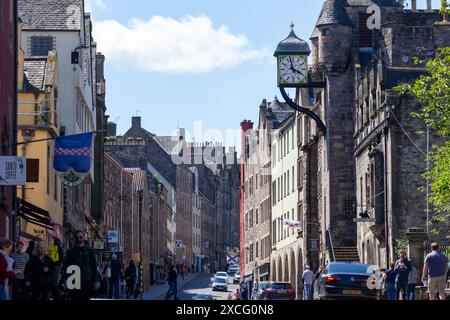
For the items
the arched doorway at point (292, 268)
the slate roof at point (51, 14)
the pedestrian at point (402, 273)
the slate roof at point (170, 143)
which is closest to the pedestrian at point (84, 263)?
the pedestrian at point (402, 273)

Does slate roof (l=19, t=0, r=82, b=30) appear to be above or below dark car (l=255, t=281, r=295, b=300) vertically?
above

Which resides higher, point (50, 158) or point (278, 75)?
point (278, 75)

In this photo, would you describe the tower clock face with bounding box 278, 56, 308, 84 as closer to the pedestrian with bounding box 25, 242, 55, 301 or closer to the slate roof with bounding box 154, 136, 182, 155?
the pedestrian with bounding box 25, 242, 55, 301

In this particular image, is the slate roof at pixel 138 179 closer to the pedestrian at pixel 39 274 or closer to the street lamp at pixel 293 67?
the street lamp at pixel 293 67

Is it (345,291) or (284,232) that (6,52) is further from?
(284,232)

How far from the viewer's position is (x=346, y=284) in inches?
1358

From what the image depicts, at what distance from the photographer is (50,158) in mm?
53062

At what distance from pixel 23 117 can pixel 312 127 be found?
1323 inches

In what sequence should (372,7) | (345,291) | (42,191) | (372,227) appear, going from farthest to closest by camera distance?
(372,7)
(372,227)
(42,191)
(345,291)

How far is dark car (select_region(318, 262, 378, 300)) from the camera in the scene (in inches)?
1356

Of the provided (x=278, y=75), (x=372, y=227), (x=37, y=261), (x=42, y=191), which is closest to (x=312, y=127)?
(x=278, y=75)

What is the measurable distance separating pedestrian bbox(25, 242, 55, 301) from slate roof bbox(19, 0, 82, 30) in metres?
39.5

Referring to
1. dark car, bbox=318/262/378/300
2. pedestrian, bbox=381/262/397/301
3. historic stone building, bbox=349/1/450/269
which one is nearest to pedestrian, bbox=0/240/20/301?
pedestrian, bbox=381/262/397/301

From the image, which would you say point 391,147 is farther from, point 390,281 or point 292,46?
point 390,281
